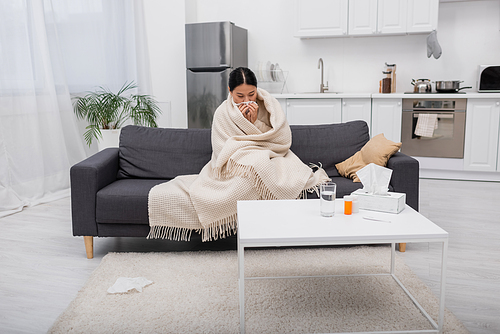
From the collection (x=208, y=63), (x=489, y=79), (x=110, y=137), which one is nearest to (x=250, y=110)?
(x=110, y=137)

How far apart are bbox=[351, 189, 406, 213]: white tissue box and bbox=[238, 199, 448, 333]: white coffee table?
3 cm

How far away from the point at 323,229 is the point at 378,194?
402 mm

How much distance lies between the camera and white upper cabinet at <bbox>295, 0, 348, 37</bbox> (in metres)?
4.72

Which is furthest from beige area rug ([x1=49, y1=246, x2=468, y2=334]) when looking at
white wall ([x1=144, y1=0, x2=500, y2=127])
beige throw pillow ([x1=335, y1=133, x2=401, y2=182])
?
white wall ([x1=144, y1=0, x2=500, y2=127])

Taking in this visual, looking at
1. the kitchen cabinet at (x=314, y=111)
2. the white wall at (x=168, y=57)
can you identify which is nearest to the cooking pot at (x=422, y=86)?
the kitchen cabinet at (x=314, y=111)

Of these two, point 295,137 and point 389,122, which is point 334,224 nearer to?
point 295,137

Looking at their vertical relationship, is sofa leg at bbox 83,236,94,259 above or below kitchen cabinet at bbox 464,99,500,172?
below

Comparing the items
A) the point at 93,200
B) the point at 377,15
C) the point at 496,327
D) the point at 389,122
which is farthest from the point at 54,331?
the point at 377,15

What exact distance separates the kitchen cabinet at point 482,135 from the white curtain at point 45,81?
3.66 meters

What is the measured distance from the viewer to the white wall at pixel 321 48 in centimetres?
476

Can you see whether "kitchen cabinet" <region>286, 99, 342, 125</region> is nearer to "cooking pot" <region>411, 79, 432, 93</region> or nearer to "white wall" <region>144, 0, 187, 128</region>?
"cooking pot" <region>411, 79, 432, 93</region>

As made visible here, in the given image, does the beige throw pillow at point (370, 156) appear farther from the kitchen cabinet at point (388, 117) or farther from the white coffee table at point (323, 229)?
the kitchen cabinet at point (388, 117)

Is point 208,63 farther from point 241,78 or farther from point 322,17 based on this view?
point 241,78

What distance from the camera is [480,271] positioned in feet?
7.23
